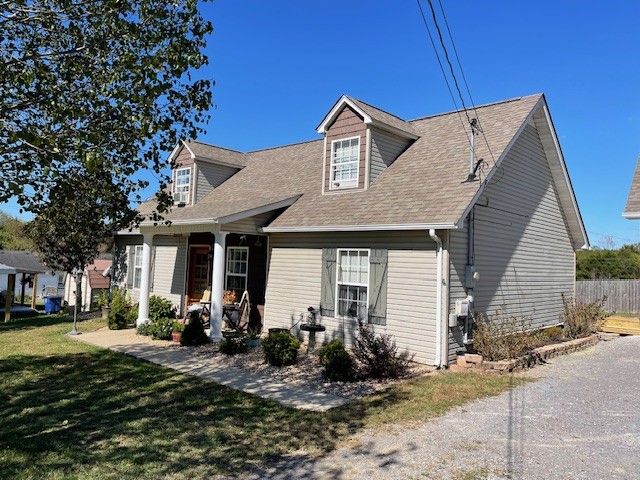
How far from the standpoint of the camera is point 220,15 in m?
7.30

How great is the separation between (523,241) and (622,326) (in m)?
6.20

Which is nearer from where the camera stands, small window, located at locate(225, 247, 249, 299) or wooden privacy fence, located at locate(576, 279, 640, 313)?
small window, located at locate(225, 247, 249, 299)

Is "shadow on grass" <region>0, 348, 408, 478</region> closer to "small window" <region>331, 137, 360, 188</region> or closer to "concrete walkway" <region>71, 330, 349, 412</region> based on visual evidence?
"concrete walkway" <region>71, 330, 349, 412</region>

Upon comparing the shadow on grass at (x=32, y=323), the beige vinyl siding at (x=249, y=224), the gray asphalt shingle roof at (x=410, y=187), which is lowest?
the shadow on grass at (x=32, y=323)

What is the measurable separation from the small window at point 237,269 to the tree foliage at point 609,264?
73.6 ft

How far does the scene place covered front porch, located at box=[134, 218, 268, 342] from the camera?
1144 cm

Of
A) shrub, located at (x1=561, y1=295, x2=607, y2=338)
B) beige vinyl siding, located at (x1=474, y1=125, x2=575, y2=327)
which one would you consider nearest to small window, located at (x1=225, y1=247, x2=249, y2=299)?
beige vinyl siding, located at (x1=474, y1=125, x2=575, y2=327)

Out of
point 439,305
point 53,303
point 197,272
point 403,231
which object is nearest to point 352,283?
point 403,231

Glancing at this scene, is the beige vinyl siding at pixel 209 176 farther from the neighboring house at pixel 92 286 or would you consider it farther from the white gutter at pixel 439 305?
the white gutter at pixel 439 305

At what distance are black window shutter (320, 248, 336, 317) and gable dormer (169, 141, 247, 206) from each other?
7032 millimetres

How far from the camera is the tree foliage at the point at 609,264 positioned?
2814cm

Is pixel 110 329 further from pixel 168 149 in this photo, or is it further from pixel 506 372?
pixel 506 372

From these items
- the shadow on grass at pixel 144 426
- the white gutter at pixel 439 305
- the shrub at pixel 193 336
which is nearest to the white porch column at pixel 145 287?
the shrub at pixel 193 336

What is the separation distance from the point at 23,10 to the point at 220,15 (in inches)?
116
